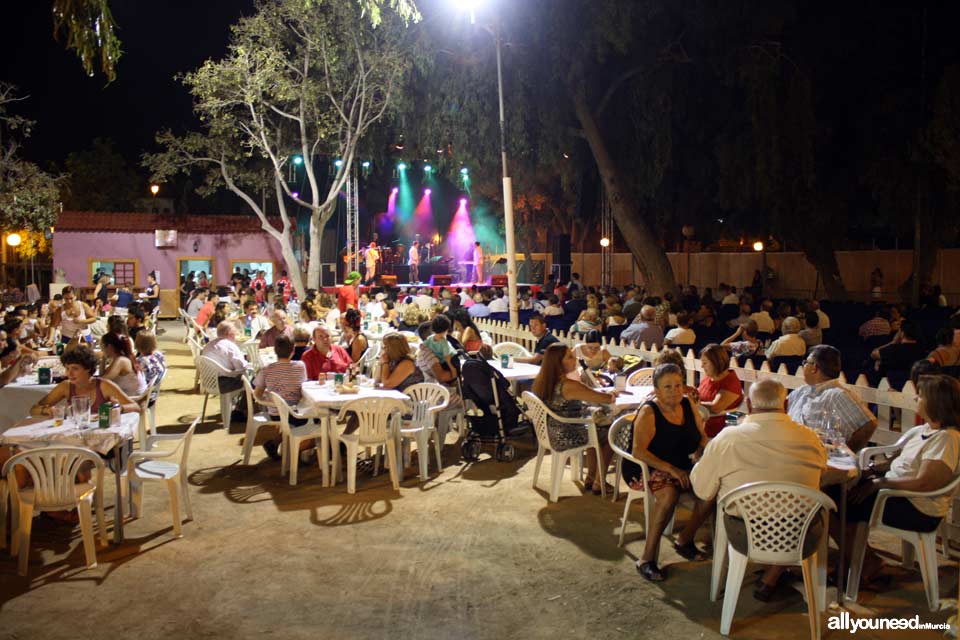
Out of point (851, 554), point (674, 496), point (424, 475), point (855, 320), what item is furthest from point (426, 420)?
point (855, 320)

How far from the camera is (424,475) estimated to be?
23.3ft

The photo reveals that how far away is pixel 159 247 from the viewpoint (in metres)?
27.4

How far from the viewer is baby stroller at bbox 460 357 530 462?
7.64 metres

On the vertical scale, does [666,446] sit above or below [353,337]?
below

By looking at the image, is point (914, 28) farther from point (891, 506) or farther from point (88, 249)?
point (88, 249)

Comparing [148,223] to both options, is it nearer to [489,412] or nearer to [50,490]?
[489,412]

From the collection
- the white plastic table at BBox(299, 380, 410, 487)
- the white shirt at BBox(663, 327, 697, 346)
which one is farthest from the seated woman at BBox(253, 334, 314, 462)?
the white shirt at BBox(663, 327, 697, 346)

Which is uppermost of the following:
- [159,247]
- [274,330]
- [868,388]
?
[159,247]

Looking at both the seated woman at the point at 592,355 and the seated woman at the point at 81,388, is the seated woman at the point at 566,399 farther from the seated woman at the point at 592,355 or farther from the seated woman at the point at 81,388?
the seated woman at the point at 81,388

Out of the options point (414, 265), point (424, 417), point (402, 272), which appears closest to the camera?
point (424, 417)

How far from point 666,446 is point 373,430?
2680mm

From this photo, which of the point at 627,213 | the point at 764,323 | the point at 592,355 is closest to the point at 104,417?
the point at 592,355

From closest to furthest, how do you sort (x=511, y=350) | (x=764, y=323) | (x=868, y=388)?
(x=868, y=388)
(x=511, y=350)
(x=764, y=323)

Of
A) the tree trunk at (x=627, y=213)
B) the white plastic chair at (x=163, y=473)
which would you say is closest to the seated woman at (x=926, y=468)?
the white plastic chair at (x=163, y=473)
